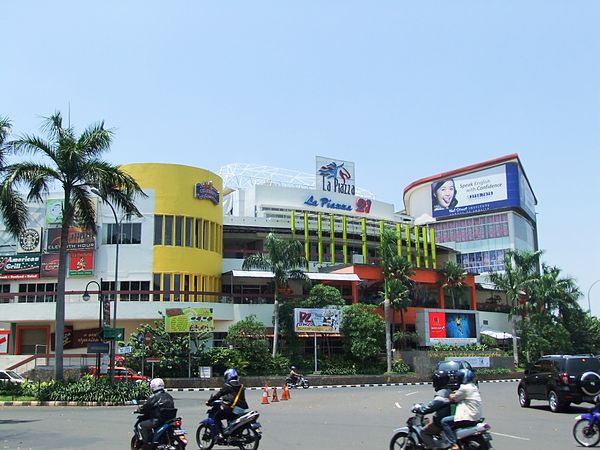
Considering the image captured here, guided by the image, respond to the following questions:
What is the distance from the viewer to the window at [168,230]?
47.0 m

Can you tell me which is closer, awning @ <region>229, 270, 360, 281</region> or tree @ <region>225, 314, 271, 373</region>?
tree @ <region>225, 314, 271, 373</region>

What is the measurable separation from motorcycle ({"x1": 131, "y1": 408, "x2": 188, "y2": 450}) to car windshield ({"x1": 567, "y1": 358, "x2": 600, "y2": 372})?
14.4 metres

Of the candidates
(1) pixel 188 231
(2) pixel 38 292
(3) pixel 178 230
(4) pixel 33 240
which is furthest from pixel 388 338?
(4) pixel 33 240

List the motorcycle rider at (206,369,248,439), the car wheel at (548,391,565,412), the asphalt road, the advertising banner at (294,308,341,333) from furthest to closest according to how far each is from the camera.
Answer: the advertising banner at (294,308,341,333) < the car wheel at (548,391,565,412) < the asphalt road < the motorcycle rider at (206,369,248,439)

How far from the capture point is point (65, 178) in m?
27.9

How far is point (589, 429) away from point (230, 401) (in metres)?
7.07

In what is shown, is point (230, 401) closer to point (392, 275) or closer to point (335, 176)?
point (392, 275)

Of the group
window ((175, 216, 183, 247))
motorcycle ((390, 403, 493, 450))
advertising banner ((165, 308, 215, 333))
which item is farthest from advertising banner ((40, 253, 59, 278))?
motorcycle ((390, 403, 493, 450))

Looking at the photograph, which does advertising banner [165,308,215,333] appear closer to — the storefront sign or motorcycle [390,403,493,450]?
the storefront sign

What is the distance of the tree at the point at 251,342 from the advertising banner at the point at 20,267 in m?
15.2

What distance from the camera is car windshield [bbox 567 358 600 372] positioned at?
2098 cm

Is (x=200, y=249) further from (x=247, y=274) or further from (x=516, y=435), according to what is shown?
(x=516, y=435)

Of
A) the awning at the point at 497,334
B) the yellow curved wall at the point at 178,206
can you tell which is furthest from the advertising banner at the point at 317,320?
the awning at the point at 497,334

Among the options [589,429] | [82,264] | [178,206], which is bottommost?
[589,429]
